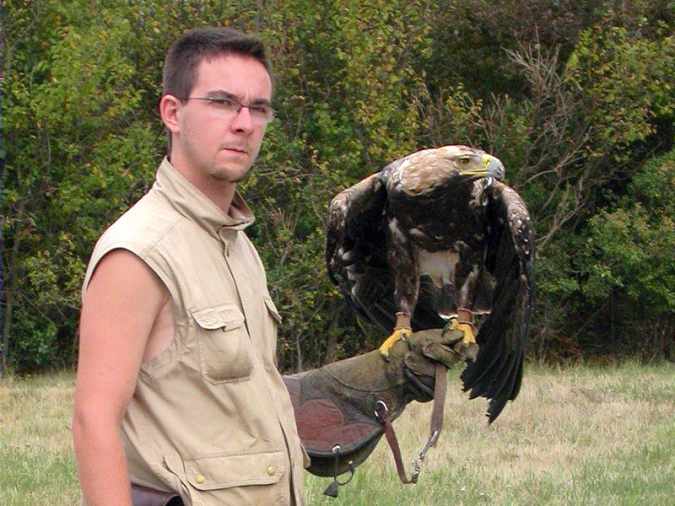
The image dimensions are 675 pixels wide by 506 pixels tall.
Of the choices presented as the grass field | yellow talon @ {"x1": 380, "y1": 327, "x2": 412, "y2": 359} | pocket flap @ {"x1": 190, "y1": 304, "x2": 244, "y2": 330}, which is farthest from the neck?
the grass field

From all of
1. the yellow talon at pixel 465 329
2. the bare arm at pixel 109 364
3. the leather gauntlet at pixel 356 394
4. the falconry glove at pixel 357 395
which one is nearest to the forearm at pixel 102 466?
the bare arm at pixel 109 364

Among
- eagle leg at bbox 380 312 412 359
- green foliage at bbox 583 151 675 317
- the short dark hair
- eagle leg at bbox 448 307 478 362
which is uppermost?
→ the short dark hair

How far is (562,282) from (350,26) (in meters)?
3.96

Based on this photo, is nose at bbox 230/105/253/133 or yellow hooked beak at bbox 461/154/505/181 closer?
nose at bbox 230/105/253/133

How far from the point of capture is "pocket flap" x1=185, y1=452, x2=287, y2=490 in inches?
92.1

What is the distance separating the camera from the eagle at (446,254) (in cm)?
496

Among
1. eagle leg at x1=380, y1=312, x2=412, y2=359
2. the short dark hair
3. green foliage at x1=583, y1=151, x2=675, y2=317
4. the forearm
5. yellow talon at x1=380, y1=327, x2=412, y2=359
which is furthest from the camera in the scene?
green foliage at x1=583, y1=151, x2=675, y2=317

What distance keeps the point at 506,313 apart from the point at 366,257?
66 cm

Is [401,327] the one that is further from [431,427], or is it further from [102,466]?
[102,466]

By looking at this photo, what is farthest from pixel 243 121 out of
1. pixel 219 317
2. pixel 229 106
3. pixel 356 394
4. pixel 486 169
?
pixel 486 169

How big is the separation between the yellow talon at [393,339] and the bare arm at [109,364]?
1.61 metres

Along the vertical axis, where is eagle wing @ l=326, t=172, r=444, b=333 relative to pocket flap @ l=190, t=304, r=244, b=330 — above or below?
below

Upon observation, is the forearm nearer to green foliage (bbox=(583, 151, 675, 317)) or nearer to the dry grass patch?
the dry grass patch

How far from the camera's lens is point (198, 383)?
2346 millimetres
